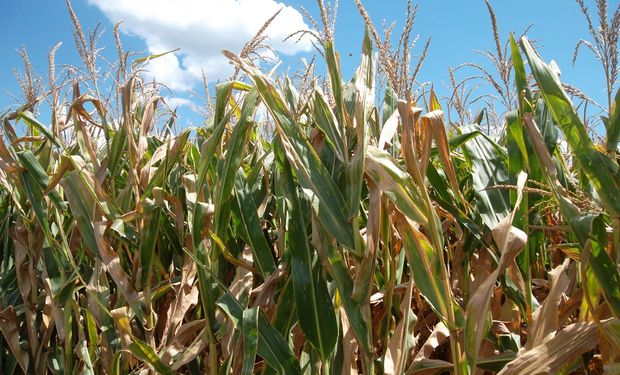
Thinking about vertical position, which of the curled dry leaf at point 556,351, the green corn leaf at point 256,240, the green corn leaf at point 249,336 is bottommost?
the curled dry leaf at point 556,351

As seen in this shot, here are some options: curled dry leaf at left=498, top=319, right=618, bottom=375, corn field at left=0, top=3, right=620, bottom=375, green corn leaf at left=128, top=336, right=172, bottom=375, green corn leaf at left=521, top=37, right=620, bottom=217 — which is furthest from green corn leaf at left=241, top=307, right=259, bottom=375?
green corn leaf at left=521, top=37, right=620, bottom=217

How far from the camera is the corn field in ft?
3.06

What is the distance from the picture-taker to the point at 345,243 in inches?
37.3

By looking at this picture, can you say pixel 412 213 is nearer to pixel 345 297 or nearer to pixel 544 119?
pixel 345 297

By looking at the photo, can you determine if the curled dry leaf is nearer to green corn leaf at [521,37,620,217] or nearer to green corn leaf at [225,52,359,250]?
green corn leaf at [521,37,620,217]

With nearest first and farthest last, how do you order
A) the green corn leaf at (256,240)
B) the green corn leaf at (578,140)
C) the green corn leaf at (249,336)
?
the green corn leaf at (578,140) < the green corn leaf at (249,336) < the green corn leaf at (256,240)

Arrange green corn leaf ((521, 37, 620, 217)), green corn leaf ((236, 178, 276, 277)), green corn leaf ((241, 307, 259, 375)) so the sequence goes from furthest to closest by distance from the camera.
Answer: green corn leaf ((236, 178, 276, 277)), green corn leaf ((241, 307, 259, 375)), green corn leaf ((521, 37, 620, 217))

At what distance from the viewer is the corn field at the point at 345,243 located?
93 cm

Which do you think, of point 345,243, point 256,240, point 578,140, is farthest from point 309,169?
point 578,140

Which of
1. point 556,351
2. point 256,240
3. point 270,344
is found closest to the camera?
point 556,351

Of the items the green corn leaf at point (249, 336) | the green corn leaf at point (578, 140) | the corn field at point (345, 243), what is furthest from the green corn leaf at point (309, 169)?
the green corn leaf at point (578, 140)

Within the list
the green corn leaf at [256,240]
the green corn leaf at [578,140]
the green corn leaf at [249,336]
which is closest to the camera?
the green corn leaf at [578,140]

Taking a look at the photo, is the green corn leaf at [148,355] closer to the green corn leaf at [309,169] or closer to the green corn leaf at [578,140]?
the green corn leaf at [309,169]

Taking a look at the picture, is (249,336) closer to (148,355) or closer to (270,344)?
(270,344)
